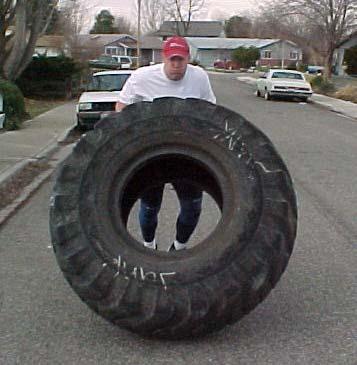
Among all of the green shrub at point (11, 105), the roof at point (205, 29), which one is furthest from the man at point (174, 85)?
the roof at point (205, 29)

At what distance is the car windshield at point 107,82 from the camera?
55.2 feet

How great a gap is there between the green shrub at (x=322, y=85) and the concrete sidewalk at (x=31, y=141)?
20.0 meters

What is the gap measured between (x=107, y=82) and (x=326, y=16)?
23.0 meters

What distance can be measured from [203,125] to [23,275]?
2.14 m

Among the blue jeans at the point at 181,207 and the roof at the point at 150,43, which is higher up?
the blue jeans at the point at 181,207

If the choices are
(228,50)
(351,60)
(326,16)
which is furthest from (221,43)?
(326,16)

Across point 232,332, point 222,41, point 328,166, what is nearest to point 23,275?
point 232,332

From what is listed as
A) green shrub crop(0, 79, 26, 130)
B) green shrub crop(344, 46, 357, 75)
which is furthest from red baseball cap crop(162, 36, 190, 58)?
green shrub crop(344, 46, 357, 75)

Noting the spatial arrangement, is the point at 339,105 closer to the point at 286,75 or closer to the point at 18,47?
the point at 286,75

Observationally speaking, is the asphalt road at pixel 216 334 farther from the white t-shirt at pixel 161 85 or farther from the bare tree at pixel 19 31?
the bare tree at pixel 19 31

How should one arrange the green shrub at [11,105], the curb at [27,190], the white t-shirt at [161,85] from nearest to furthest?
the white t-shirt at [161,85] < the curb at [27,190] < the green shrub at [11,105]

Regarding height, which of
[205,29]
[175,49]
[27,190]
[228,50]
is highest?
[175,49]

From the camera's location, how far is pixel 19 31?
20.1m

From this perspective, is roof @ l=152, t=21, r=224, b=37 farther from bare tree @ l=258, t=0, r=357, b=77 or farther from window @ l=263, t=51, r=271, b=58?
bare tree @ l=258, t=0, r=357, b=77
